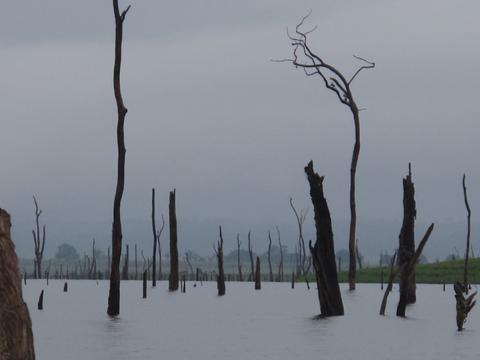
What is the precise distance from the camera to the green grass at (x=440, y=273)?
3027 inches

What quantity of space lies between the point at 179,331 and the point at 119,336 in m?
3.56

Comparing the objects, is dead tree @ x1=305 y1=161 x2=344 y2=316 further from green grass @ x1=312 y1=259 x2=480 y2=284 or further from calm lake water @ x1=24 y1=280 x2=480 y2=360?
green grass @ x1=312 y1=259 x2=480 y2=284

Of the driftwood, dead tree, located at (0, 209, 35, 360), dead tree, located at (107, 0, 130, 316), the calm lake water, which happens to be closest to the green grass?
the calm lake water

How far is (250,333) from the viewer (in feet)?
107

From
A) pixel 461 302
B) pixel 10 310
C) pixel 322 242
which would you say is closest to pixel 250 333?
pixel 322 242

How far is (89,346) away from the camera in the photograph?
27.5m

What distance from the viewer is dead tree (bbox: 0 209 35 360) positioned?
44.5ft

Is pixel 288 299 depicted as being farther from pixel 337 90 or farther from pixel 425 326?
pixel 425 326

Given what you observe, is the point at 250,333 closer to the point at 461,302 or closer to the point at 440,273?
the point at 461,302

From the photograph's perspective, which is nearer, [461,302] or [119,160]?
[461,302]

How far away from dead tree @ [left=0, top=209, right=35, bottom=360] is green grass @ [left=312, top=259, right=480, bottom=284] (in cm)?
6262

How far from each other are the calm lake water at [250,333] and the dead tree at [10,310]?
34.7 ft

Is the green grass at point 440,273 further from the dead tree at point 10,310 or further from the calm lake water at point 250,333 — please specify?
the dead tree at point 10,310

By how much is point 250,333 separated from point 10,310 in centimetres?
1934
